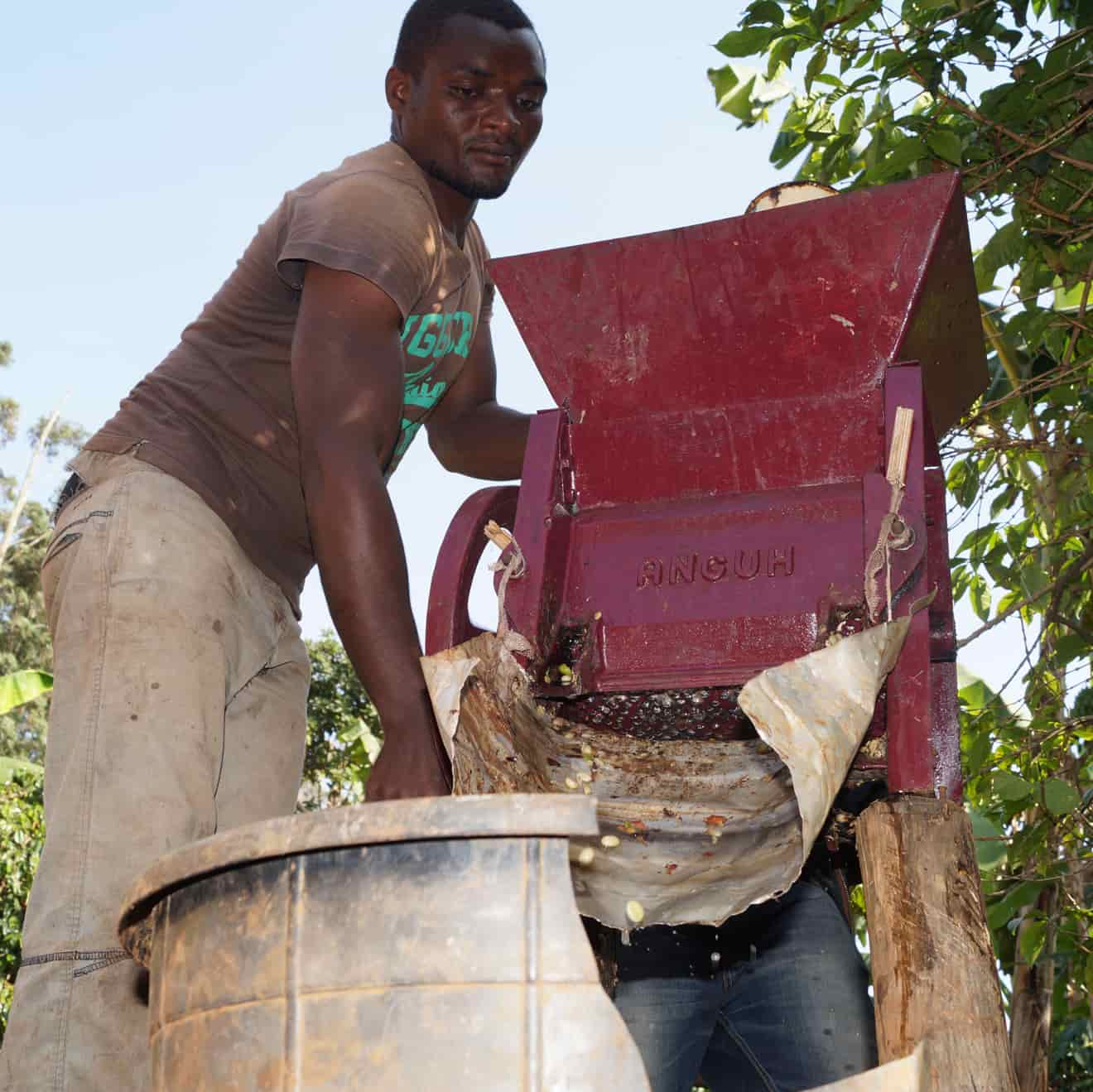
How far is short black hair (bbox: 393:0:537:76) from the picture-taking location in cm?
243

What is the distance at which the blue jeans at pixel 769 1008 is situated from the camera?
7.55 ft

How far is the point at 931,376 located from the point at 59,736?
5.24 ft

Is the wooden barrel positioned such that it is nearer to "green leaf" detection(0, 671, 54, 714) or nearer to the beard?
the beard

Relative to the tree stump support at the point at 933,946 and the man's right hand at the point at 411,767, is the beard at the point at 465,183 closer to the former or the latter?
the man's right hand at the point at 411,767

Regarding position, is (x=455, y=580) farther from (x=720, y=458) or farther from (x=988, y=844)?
(x=988, y=844)

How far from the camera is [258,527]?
2307 mm

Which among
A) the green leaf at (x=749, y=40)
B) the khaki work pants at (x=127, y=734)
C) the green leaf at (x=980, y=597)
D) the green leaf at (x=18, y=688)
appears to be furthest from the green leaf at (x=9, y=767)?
the green leaf at (x=749, y=40)

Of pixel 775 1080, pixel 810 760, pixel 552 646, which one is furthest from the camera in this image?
pixel 775 1080

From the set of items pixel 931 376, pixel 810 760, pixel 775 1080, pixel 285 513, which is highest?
pixel 931 376

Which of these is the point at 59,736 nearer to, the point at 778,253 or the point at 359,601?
the point at 359,601

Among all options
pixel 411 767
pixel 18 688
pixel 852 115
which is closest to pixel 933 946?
pixel 411 767

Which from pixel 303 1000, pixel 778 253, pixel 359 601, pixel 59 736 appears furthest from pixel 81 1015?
pixel 778 253

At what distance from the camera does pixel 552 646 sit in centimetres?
218

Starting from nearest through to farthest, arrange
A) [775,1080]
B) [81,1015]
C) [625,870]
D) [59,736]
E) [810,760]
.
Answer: [810,760]
[625,870]
[81,1015]
[59,736]
[775,1080]
